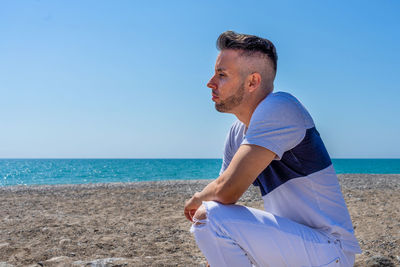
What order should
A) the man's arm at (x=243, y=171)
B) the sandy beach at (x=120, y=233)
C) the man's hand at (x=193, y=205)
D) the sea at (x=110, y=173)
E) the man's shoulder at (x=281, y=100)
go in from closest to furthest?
the man's arm at (x=243, y=171) → the man's shoulder at (x=281, y=100) → the man's hand at (x=193, y=205) → the sandy beach at (x=120, y=233) → the sea at (x=110, y=173)

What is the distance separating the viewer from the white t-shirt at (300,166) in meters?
2.20

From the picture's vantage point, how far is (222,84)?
2.65m

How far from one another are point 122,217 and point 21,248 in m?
2.50

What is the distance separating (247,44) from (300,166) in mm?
982

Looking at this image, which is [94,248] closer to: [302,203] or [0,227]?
[0,227]

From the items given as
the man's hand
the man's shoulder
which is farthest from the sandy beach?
the man's shoulder

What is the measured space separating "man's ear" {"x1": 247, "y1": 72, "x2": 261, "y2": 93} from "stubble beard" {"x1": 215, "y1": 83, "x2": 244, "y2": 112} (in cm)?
6

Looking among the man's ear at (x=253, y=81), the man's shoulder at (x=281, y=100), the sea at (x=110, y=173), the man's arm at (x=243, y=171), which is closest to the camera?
the man's arm at (x=243, y=171)

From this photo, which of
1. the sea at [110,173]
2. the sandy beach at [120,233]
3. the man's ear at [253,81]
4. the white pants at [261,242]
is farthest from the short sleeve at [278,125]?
the sea at [110,173]

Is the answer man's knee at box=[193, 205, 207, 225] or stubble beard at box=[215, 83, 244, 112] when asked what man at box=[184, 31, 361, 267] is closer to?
man's knee at box=[193, 205, 207, 225]

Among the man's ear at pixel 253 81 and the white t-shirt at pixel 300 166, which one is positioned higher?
the man's ear at pixel 253 81

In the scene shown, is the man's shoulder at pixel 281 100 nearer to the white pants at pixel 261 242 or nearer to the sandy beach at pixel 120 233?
the white pants at pixel 261 242

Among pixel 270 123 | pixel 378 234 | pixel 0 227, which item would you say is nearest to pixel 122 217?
pixel 0 227

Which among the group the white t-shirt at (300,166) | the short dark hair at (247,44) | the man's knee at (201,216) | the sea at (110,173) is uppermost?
the short dark hair at (247,44)
